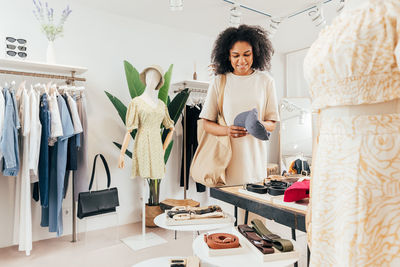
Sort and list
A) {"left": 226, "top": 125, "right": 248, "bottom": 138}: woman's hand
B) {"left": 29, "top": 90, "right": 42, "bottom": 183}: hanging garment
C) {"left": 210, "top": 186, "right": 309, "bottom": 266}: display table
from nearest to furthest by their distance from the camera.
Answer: {"left": 210, "top": 186, "right": 309, "bottom": 266}: display table → {"left": 226, "top": 125, "right": 248, "bottom": 138}: woman's hand → {"left": 29, "top": 90, "right": 42, "bottom": 183}: hanging garment

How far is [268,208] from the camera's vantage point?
1.14 m

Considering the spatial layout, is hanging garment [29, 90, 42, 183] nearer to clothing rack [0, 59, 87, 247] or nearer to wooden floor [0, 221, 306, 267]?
clothing rack [0, 59, 87, 247]

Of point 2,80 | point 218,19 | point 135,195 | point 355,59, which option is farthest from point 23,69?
point 355,59

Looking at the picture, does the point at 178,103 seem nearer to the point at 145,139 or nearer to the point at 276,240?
the point at 145,139

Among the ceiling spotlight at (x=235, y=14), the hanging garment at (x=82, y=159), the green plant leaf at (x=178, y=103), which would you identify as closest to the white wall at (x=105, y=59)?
the hanging garment at (x=82, y=159)

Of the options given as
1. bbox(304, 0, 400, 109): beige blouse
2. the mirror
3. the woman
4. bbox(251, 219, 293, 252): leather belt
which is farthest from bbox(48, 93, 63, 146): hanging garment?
the mirror

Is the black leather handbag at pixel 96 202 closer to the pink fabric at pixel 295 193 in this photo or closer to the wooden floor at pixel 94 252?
the wooden floor at pixel 94 252

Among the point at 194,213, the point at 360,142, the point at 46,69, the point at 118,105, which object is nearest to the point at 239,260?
the point at 194,213

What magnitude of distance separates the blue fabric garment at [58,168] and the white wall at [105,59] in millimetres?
410

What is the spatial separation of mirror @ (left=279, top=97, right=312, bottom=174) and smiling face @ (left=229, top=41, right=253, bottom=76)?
3565 mm

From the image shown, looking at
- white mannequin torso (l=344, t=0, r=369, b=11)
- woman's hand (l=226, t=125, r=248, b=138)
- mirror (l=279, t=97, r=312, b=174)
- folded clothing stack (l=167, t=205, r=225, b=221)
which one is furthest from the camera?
mirror (l=279, t=97, r=312, b=174)

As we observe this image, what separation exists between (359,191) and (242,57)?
131 cm

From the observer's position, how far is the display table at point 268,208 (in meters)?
1.03

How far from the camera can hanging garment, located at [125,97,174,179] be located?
9.31ft
